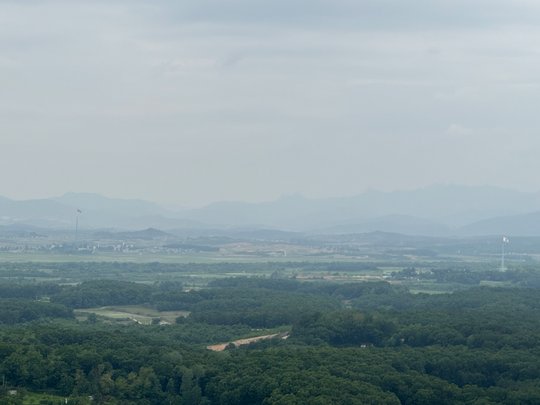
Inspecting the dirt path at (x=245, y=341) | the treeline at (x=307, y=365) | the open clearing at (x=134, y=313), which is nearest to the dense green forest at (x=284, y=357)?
the treeline at (x=307, y=365)

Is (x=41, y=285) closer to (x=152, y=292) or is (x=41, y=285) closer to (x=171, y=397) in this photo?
(x=152, y=292)

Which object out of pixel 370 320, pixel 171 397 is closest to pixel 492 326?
pixel 370 320

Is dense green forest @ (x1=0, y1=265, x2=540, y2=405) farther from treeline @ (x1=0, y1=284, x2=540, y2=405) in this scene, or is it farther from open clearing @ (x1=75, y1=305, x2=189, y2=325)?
open clearing @ (x1=75, y1=305, x2=189, y2=325)

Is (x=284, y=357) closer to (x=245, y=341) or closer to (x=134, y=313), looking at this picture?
(x=245, y=341)

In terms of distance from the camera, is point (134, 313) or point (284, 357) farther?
point (134, 313)

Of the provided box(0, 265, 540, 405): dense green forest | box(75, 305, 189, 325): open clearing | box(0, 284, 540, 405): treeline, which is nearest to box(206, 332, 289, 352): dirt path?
box(0, 265, 540, 405): dense green forest

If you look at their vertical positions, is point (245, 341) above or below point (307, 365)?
below

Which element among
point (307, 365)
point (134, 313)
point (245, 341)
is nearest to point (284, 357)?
point (307, 365)
